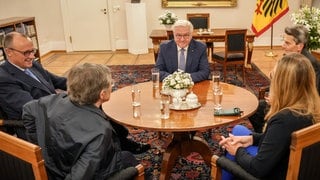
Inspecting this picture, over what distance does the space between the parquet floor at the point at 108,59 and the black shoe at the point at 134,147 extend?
342cm

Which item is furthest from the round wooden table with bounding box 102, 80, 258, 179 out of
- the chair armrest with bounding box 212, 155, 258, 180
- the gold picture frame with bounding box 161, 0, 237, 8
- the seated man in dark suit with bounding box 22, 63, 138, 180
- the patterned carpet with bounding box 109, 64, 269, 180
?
the gold picture frame with bounding box 161, 0, 237, 8

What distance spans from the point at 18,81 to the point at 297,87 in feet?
6.10

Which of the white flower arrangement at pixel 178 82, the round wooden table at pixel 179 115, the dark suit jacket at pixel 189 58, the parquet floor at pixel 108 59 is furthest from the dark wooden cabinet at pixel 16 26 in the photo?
the white flower arrangement at pixel 178 82

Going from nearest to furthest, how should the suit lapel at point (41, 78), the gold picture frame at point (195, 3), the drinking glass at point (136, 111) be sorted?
the drinking glass at point (136, 111) < the suit lapel at point (41, 78) < the gold picture frame at point (195, 3)

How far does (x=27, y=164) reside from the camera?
136cm

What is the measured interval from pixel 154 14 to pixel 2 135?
6.30m

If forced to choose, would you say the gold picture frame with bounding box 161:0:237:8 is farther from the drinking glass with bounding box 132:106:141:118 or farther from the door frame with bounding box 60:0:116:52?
the drinking glass with bounding box 132:106:141:118

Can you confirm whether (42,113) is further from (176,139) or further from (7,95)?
(176,139)

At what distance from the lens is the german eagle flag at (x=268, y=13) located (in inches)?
246

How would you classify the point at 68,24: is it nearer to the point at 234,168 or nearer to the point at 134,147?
the point at 134,147

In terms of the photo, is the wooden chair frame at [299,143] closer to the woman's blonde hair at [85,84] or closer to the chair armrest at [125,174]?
the chair armrest at [125,174]

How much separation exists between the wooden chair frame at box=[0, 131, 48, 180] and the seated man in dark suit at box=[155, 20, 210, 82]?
6.03 ft

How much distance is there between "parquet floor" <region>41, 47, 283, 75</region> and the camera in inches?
242

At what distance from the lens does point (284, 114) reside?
1531 mm
